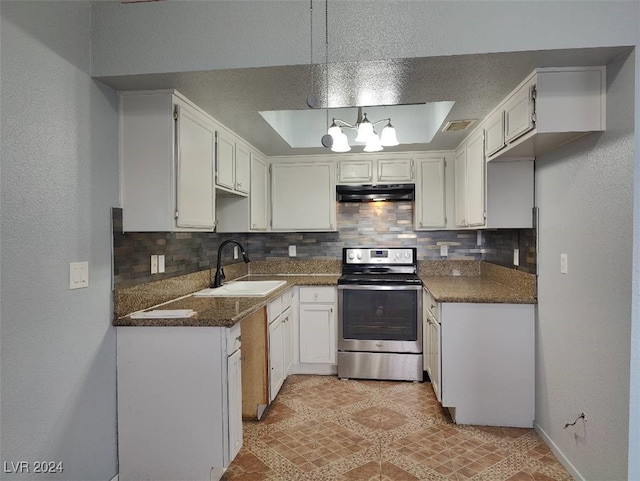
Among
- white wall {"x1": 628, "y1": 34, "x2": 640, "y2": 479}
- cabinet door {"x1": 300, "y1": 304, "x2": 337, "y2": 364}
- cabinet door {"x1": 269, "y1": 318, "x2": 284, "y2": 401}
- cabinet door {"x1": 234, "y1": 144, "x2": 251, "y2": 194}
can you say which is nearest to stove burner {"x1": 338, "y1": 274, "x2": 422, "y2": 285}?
cabinet door {"x1": 300, "y1": 304, "x2": 337, "y2": 364}

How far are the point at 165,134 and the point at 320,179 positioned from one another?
2.01m

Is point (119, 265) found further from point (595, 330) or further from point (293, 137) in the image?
point (595, 330)

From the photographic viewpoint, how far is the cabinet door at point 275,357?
9.50ft

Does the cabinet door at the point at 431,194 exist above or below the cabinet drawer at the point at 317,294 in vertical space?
above

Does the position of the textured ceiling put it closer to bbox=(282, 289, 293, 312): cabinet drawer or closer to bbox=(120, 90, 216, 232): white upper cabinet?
bbox=(120, 90, 216, 232): white upper cabinet

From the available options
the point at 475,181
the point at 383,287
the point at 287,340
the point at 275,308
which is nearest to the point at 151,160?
the point at 275,308

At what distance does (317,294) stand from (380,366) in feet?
2.75

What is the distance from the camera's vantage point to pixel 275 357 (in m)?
3.03

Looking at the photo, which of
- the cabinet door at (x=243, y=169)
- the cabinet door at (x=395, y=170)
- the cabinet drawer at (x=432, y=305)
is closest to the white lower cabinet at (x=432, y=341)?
the cabinet drawer at (x=432, y=305)

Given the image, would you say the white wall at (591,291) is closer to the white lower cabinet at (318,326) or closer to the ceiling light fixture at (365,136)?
the ceiling light fixture at (365,136)

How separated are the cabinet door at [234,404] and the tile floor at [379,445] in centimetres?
21

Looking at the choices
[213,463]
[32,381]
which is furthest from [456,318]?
[32,381]

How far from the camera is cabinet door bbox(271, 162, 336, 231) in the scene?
3.99 m

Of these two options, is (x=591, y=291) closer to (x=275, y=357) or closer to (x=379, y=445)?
(x=379, y=445)
